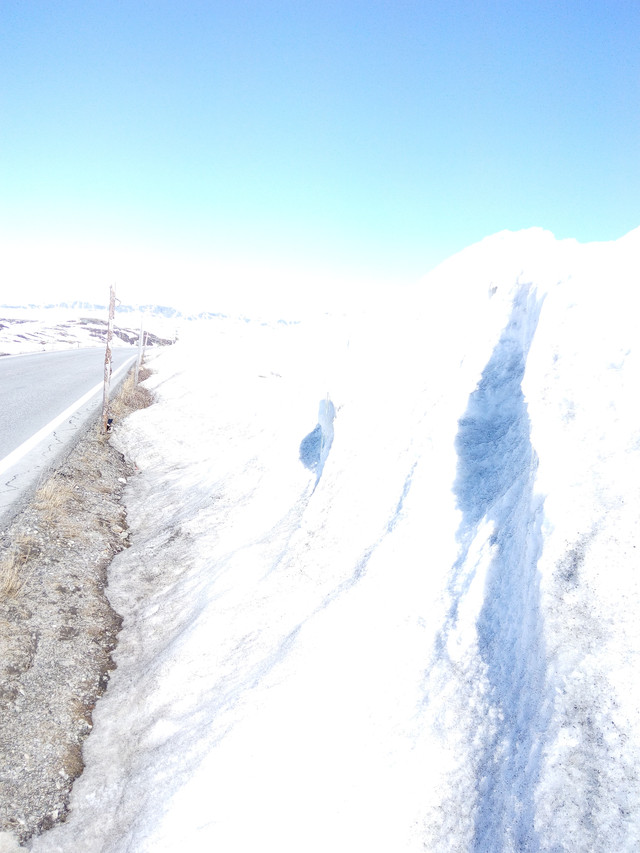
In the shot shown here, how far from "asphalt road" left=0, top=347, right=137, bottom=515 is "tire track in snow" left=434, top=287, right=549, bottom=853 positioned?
21.8 ft

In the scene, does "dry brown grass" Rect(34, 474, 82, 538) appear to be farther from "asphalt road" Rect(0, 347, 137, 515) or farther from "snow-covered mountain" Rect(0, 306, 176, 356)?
"snow-covered mountain" Rect(0, 306, 176, 356)

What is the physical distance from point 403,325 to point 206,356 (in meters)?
22.0

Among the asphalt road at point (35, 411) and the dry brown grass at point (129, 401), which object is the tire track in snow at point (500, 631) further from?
the dry brown grass at point (129, 401)

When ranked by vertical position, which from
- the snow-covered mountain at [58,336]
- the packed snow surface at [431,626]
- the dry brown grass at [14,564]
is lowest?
the snow-covered mountain at [58,336]

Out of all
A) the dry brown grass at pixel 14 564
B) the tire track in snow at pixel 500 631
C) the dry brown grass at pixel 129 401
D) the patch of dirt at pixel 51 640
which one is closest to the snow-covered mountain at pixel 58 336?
the dry brown grass at pixel 129 401

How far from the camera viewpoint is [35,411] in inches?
560

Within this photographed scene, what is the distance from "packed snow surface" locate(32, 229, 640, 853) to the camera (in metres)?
2.25

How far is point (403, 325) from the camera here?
6.51 meters

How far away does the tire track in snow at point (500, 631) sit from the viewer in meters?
2.21

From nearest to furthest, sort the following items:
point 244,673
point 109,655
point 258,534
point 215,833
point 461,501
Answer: point 215,833 → point 244,673 → point 461,501 → point 109,655 → point 258,534

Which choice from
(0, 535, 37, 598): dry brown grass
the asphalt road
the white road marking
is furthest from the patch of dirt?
the white road marking

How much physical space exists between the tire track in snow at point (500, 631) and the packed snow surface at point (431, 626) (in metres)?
0.01

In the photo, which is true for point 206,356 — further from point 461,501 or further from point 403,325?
point 461,501

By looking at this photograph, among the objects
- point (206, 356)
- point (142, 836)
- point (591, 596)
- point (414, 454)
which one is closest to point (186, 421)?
point (414, 454)
